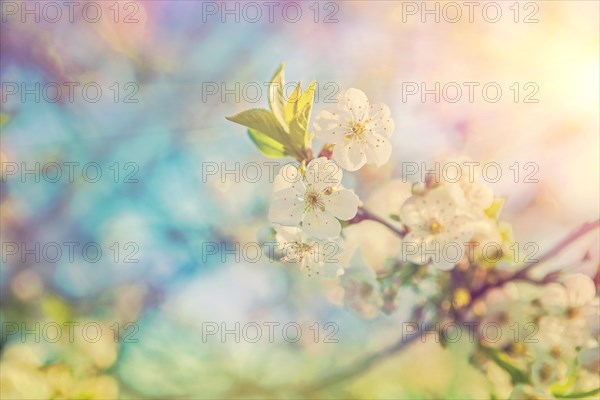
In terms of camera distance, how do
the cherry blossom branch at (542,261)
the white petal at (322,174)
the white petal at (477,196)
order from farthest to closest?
1. the cherry blossom branch at (542,261)
2. the white petal at (477,196)
3. the white petal at (322,174)

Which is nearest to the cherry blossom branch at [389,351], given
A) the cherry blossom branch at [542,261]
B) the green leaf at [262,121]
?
the cherry blossom branch at [542,261]

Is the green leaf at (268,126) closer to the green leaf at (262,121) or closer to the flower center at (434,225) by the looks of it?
the green leaf at (262,121)

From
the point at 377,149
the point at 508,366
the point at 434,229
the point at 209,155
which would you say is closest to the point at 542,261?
the point at 508,366

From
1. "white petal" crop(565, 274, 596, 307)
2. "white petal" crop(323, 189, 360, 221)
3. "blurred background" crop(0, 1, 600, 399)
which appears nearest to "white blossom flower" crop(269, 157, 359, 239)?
"white petal" crop(323, 189, 360, 221)

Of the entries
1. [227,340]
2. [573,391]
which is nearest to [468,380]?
[573,391]

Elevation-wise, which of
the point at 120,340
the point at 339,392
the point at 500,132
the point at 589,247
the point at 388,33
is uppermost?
the point at 388,33

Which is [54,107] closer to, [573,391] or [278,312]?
[278,312]
